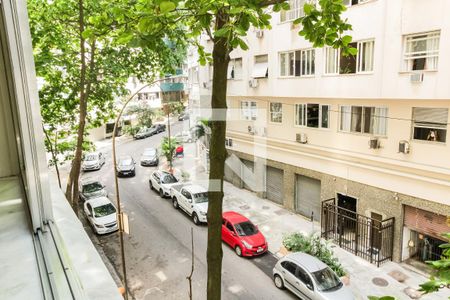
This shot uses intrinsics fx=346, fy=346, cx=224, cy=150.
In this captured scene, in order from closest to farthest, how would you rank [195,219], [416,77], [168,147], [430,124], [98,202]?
[416,77], [430,124], [195,219], [98,202], [168,147]

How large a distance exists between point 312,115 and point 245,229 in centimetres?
471

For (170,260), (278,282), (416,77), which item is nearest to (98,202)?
(170,260)

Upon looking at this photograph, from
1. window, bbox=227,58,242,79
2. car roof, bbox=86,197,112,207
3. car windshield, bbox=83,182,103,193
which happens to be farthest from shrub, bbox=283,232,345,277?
car windshield, bbox=83,182,103,193

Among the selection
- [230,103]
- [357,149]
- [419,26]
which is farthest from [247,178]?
[419,26]

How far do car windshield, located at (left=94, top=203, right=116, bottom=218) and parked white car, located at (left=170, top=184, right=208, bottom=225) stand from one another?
2.68 m

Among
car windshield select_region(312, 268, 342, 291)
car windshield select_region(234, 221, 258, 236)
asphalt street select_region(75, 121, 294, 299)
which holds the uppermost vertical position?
car windshield select_region(234, 221, 258, 236)

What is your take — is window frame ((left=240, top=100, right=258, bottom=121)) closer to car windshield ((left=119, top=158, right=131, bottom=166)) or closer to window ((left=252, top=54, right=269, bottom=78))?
window ((left=252, top=54, right=269, bottom=78))

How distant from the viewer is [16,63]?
1.64m

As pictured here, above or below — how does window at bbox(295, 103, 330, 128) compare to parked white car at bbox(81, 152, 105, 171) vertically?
above

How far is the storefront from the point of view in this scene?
9.34 m

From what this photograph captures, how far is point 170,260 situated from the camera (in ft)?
35.2

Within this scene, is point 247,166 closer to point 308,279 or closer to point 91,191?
point 91,191

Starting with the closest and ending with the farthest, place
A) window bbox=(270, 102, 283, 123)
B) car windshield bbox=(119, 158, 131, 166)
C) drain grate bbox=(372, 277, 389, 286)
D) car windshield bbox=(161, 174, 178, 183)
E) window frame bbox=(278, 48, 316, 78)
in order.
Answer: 1. drain grate bbox=(372, 277, 389, 286)
2. window frame bbox=(278, 48, 316, 78)
3. window bbox=(270, 102, 283, 123)
4. car windshield bbox=(161, 174, 178, 183)
5. car windshield bbox=(119, 158, 131, 166)

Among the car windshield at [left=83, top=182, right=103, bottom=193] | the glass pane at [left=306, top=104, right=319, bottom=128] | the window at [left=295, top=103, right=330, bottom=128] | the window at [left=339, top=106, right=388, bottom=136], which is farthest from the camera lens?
the car windshield at [left=83, top=182, right=103, bottom=193]
